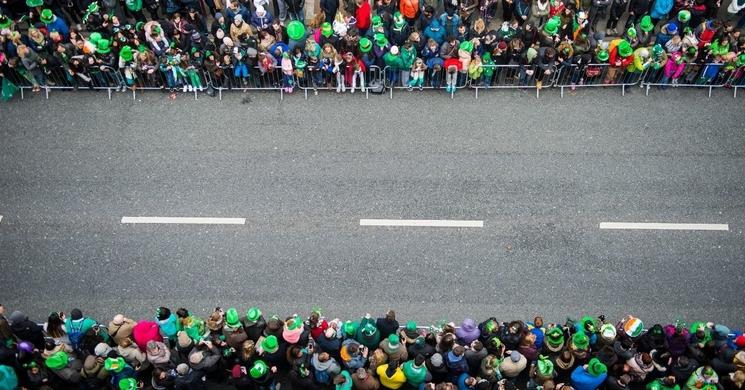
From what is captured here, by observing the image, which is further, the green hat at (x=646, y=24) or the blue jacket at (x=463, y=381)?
the green hat at (x=646, y=24)

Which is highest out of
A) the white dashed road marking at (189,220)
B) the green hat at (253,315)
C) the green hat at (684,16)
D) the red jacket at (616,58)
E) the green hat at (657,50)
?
the green hat at (684,16)

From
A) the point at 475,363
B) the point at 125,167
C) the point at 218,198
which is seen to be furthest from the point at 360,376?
the point at 125,167

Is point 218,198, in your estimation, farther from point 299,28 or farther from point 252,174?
point 299,28

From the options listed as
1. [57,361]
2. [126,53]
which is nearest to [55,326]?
[57,361]

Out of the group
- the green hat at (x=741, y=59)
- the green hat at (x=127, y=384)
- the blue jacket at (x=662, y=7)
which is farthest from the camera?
the blue jacket at (x=662, y=7)

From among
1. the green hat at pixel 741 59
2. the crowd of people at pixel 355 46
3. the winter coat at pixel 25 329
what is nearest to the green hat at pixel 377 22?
the crowd of people at pixel 355 46

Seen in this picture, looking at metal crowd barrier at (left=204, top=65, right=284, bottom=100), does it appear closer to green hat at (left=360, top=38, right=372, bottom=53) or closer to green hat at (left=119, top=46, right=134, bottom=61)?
green hat at (left=119, top=46, right=134, bottom=61)

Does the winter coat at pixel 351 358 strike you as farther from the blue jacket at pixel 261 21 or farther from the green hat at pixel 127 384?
the blue jacket at pixel 261 21
